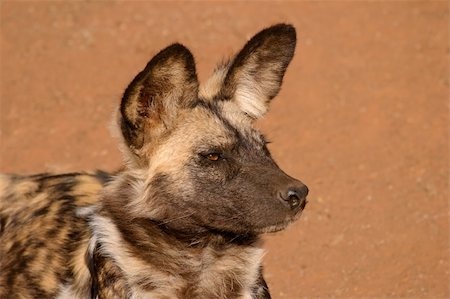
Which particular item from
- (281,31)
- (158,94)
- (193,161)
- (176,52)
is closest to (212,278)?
(193,161)

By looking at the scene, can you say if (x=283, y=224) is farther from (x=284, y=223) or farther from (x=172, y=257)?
(x=172, y=257)

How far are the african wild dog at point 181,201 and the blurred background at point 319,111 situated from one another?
3.04 ft

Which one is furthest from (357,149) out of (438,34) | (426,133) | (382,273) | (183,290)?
(183,290)

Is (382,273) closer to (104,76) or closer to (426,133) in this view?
(426,133)

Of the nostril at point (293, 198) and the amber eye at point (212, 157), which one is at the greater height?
the amber eye at point (212, 157)

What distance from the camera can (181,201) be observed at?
3.76 m

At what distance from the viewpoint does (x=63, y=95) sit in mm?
7535

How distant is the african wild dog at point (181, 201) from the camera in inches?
146

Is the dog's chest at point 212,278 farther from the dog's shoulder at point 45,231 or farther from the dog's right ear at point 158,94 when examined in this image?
the dog's right ear at point 158,94

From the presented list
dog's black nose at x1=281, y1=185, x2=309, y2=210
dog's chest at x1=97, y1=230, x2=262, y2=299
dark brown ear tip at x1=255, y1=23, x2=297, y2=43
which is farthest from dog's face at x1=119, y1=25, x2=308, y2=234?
dark brown ear tip at x1=255, y1=23, x2=297, y2=43

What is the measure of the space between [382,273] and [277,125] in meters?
1.97

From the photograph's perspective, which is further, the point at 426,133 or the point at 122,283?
the point at 426,133

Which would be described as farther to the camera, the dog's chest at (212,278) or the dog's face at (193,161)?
the dog's chest at (212,278)

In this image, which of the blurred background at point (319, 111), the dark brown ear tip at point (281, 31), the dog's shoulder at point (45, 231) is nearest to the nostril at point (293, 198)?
the dark brown ear tip at point (281, 31)
